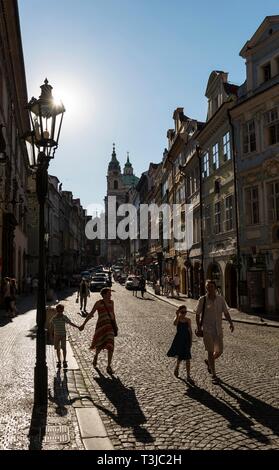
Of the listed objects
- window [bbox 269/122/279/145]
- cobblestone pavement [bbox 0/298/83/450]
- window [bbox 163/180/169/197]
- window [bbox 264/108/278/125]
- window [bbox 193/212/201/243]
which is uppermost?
window [bbox 163/180/169/197]

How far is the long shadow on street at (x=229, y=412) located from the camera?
20.0ft

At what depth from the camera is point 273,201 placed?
937 inches

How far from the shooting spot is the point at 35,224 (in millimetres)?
61094

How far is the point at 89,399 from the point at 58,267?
79.0 metres

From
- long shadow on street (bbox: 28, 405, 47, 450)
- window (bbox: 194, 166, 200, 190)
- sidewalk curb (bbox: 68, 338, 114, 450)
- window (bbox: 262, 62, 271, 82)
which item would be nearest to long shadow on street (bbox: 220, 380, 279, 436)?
sidewalk curb (bbox: 68, 338, 114, 450)

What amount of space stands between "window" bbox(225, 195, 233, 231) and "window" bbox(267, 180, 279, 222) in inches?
151

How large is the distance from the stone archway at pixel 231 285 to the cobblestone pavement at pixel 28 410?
17.3 meters

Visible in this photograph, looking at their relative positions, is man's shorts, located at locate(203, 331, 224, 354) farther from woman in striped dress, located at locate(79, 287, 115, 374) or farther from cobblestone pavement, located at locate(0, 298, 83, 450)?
cobblestone pavement, located at locate(0, 298, 83, 450)

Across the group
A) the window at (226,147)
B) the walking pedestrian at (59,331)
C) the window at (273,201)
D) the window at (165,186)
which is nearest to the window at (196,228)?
the window at (226,147)

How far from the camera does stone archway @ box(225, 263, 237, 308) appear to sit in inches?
1110

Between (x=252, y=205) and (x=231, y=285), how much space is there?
5409 mm

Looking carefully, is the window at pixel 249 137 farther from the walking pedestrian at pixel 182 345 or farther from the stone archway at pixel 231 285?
the walking pedestrian at pixel 182 345

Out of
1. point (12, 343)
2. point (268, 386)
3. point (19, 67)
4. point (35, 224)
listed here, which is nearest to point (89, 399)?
point (268, 386)
